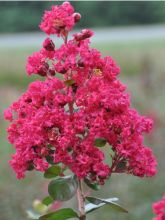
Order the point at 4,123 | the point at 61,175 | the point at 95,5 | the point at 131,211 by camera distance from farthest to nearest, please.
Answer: the point at 95,5 → the point at 4,123 → the point at 131,211 → the point at 61,175

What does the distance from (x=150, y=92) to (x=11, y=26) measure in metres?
5.68

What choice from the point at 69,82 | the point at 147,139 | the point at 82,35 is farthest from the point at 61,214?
the point at 147,139

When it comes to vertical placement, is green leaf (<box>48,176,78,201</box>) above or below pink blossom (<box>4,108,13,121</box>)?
below

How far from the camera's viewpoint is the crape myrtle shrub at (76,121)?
6.10ft

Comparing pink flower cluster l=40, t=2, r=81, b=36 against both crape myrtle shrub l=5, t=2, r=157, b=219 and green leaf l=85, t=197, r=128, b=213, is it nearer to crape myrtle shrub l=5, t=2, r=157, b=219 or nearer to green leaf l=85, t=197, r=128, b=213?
crape myrtle shrub l=5, t=2, r=157, b=219

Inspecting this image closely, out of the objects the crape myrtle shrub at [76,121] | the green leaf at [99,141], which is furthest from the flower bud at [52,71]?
the green leaf at [99,141]

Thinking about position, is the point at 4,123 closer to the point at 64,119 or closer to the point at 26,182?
the point at 26,182

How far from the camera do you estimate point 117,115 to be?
188cm

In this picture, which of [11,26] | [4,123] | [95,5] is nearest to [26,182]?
[4,123]

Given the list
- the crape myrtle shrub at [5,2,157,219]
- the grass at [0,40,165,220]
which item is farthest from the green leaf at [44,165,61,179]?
the grass at [0,40,165,220]

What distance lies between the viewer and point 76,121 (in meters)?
1.85

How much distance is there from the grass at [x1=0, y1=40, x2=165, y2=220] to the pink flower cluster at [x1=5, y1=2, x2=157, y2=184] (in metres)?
2.06

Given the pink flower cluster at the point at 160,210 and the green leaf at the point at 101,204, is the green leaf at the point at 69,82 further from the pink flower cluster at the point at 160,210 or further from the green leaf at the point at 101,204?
the pink flower cluster at the point at 160,210

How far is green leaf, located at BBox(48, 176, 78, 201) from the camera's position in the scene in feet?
6.23
